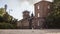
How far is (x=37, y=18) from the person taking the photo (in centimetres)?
1403

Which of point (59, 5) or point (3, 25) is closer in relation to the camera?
point (3, 25)

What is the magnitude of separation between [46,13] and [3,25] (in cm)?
364

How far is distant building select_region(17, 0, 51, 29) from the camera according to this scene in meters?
13.8

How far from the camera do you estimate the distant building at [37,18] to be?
13750 mm

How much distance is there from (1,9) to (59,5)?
5.62m

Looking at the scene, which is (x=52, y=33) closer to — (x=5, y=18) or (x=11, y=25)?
(x=11, y=25)

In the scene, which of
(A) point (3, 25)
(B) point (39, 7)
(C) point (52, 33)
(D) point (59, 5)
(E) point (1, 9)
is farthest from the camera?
(E) point (1, 9)

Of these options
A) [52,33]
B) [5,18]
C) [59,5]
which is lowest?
[52,33]

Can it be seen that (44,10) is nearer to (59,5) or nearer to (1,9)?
(59,5)

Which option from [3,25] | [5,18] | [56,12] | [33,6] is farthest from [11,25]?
[56,12]

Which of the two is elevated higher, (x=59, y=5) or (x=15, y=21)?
(x=59, y=5)

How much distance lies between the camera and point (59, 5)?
1377 cm

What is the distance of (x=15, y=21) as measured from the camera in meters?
13.8

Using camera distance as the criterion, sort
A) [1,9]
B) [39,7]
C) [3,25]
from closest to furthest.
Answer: [3,25] → [39,7] → [1,9]
